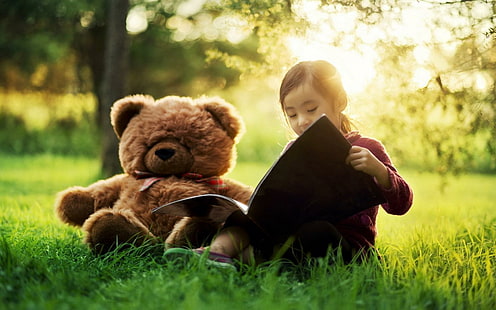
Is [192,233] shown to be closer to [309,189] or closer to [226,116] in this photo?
[309,189]

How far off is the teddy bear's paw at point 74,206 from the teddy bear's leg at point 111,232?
36 centimetres

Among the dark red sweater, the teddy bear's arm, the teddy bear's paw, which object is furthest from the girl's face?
the teddy bear's paw

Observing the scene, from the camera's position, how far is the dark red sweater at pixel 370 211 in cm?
223

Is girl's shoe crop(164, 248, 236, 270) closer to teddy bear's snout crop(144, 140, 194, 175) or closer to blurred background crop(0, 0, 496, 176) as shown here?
teddy bear's snout crop(144, 140, 194, 175)

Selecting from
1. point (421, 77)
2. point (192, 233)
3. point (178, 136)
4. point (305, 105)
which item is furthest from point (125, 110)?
point (421, 77)

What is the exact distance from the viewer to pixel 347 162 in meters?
2.10

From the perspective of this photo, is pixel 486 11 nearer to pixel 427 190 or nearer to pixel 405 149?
pixel 405 149

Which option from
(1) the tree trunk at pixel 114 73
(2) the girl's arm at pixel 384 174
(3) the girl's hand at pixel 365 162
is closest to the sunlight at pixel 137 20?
(1) the tree trunk at pixel 114 73

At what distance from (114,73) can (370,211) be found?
3877 millimetres

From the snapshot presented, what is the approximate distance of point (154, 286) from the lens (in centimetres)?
188

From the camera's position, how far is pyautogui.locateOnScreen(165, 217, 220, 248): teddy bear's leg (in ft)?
8.14

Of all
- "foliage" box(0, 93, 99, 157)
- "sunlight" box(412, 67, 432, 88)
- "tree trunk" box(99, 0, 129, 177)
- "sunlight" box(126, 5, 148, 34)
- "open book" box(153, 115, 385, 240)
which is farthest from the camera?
"foliage" box(0, 93, 99, 157)

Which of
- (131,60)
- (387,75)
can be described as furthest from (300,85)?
(131,60)

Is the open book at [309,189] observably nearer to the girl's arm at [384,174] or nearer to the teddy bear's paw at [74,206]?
the girl's arm at [384,174]
